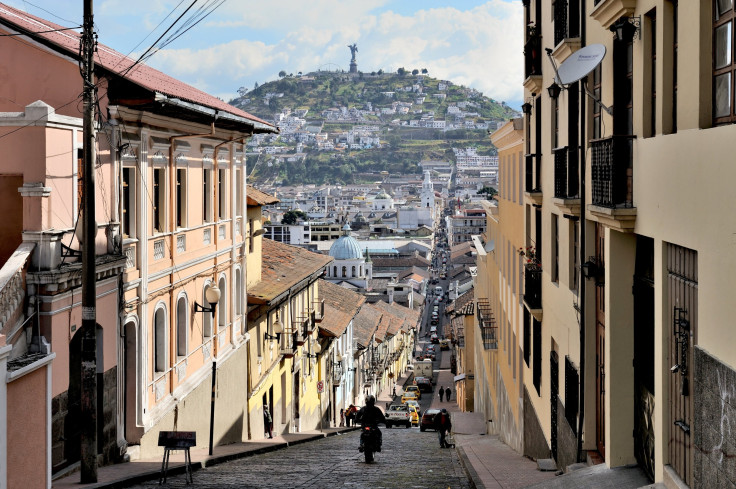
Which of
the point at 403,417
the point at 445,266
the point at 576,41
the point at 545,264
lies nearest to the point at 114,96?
the point at 576,41

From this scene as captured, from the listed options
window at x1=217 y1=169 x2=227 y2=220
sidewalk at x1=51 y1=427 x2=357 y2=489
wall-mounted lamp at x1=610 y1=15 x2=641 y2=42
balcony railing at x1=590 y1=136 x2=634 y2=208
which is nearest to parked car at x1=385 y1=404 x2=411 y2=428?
sidewalk at x1=51 y1=427 x2=357 y2=489

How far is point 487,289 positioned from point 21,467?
89.5ft

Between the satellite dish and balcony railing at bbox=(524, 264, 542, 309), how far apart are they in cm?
662

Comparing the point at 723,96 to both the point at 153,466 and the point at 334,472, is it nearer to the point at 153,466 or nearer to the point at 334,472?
the point at 334,472

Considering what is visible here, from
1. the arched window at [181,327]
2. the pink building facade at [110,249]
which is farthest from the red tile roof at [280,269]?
the arched window at [181,327]

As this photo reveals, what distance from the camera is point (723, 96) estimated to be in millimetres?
6703

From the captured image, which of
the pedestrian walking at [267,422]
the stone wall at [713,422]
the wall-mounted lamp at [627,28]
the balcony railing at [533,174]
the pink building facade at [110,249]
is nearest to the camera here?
the stone wall at [713,422]

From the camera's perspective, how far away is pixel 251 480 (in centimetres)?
1355

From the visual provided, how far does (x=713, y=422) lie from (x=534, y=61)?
11.6m

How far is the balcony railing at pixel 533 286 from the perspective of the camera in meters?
16.8

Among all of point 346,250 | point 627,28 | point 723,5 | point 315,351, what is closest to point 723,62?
point 723,5

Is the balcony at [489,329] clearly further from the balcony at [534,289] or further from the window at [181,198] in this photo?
the window at [181,198]

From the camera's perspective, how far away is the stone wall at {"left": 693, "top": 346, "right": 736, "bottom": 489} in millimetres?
6078

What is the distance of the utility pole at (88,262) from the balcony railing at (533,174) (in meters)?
8.87
